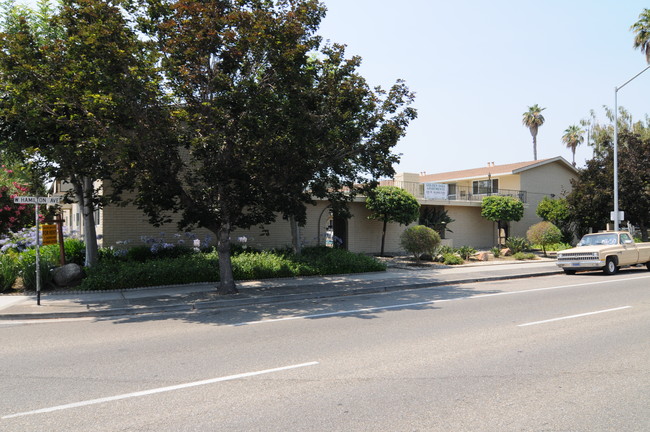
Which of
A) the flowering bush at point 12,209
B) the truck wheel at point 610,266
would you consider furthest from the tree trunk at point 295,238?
the flowering bush at point 12,209

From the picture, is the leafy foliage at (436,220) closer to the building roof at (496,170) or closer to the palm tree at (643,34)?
the building roof at (496,170)

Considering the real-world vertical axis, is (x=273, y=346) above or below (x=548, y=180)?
below

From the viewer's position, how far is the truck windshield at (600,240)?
19062 millimetres

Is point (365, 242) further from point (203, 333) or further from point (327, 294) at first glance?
point (203, 333)

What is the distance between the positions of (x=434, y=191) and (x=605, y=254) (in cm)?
1189

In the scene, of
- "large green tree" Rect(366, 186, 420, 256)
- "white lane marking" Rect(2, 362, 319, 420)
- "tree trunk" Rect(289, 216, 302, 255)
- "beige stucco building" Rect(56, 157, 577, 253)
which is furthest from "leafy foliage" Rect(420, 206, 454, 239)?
"white lane marking" Rect(2, 362, 319, 420)

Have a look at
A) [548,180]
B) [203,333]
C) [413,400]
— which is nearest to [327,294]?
[203,333]

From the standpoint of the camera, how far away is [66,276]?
14102mm

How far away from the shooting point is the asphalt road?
446 cm

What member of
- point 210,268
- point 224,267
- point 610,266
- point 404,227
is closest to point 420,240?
point 404,227

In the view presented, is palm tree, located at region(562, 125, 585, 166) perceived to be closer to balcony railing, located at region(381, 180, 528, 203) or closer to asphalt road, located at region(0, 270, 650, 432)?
balcony railing, located at region(381, 180, 528, 203)

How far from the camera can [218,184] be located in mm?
12336

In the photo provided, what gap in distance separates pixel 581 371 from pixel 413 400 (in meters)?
2.43

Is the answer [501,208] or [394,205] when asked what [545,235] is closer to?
[501,208]
